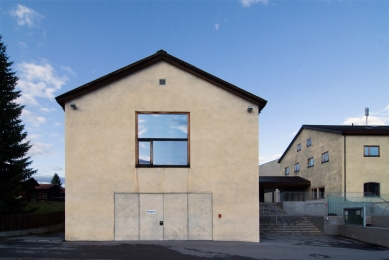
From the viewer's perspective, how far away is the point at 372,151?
2766 centimetres

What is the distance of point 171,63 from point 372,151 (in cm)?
2144

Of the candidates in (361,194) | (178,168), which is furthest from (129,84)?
(361,194)

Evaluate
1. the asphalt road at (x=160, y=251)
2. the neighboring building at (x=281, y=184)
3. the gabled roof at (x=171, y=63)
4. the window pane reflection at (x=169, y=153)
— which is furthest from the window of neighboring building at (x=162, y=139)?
the neighboring building at (x=281, y=184)

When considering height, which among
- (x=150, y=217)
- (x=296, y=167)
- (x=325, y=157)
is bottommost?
(x=150, y=217)

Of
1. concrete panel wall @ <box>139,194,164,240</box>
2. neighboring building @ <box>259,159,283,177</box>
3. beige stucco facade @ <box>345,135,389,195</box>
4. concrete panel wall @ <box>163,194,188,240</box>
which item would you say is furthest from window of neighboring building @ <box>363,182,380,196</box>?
concrete panel wall @ <box>139,194,164,240</box>

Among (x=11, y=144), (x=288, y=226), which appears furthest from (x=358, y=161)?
(x=11, y=144)

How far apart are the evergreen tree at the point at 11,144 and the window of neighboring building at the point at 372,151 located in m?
25.5

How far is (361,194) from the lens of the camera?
1001 inches

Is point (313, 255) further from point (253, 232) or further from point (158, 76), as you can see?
point (158, 76)

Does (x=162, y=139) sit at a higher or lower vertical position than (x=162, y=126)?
lower

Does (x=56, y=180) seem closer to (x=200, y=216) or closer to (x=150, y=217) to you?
(x=150, y=217)

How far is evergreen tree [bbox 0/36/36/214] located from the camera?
1714 centimetres

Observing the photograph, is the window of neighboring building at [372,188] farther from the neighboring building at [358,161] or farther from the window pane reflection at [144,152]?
the window pane reflection at [144,152]

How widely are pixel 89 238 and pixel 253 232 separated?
6941mm
